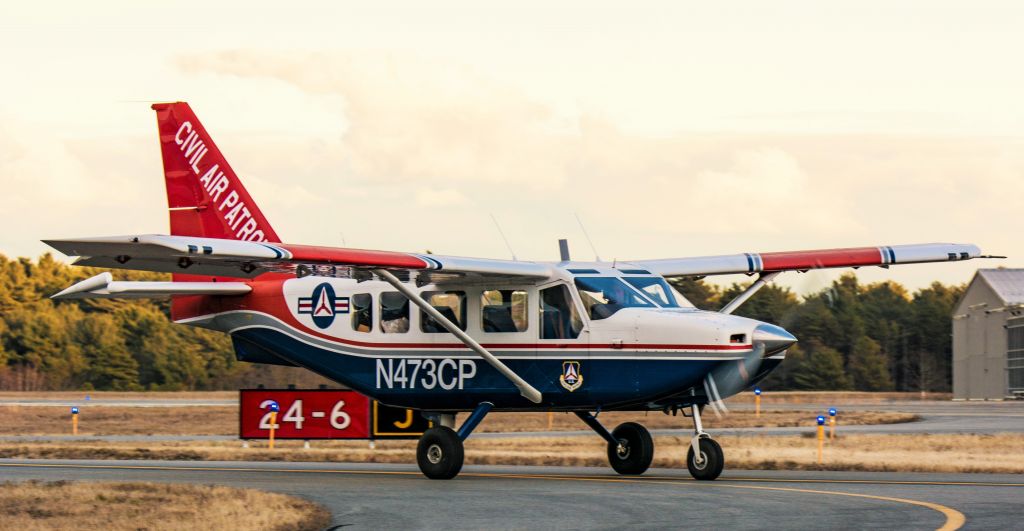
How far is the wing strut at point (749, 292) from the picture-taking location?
71.4ft

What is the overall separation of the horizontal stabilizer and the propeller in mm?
8240

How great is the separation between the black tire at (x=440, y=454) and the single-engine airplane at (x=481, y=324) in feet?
0.07

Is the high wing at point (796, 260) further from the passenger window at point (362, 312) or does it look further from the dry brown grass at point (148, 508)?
the dry brown grass at point (148, 508)

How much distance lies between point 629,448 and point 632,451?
0.07 metres

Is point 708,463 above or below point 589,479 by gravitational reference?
above

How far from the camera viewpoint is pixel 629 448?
69.5 feet

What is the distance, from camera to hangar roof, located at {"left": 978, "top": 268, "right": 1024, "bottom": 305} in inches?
2539

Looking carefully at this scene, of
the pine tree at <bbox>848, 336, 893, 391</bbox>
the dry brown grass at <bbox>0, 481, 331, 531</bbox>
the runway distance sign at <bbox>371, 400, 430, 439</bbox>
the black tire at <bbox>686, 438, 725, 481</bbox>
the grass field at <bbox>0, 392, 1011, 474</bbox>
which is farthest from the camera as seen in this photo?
the pine tree at <bbox>848, 336, 893, 391</bbox>

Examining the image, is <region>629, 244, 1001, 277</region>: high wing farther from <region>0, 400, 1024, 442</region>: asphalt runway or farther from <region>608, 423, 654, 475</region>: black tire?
<region>0, 400, 1024, 442</region>: asphalt runway

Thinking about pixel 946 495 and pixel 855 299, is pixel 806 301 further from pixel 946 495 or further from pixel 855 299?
pixel 855 299

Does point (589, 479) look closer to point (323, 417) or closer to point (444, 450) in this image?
point (444, 450)

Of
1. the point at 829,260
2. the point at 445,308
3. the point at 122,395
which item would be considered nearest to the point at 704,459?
the point at 445,308

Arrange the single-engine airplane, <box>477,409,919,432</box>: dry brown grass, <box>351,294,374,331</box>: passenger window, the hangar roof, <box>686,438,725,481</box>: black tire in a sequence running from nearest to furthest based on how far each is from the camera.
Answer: the single-engine airplane, <box>686,438,725,481</box>: black tire, <box>351,294,374,331</box>: passenger window, <box>477,409,919,432</box>: dry brown grass, the hangar roof

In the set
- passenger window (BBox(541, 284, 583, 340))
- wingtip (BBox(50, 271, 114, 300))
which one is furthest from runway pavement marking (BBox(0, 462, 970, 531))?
wingtip (BBox(50, 271, 114, 300))
